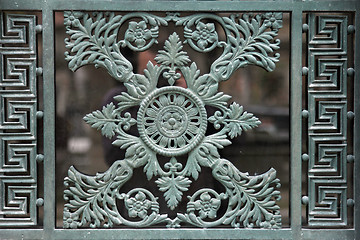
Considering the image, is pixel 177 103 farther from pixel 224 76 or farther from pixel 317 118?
pixel 317 118

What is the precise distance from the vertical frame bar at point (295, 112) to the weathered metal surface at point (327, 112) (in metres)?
0.04

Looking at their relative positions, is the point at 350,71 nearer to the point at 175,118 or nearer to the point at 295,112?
the point at 295,112

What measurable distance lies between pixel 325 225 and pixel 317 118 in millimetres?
503

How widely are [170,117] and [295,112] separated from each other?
579mm

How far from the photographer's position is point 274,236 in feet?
7.80

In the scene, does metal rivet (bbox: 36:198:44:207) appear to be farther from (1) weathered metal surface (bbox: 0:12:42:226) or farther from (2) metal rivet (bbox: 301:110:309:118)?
(2) metal rivet (bbox: 301:110:309:118)

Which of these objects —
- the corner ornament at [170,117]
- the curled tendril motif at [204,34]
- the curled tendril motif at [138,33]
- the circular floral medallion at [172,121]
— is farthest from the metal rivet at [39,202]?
the curled tendril motif at [204,34]

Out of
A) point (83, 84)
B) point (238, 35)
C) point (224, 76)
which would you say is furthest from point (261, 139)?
point (83, 84)

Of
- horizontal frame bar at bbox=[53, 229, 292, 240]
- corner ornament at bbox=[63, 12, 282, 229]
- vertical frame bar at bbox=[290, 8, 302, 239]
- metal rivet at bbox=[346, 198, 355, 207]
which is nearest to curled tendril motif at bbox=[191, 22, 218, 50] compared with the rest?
corner ornament at bbox=[63, 12, 282, 229]

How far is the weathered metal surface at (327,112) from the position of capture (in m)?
2.36

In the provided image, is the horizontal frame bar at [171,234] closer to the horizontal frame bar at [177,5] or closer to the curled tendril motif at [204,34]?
the curled tendril motif at [204,34]

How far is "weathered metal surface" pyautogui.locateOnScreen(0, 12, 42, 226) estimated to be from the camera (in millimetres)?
2342

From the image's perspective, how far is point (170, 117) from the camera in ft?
7.75

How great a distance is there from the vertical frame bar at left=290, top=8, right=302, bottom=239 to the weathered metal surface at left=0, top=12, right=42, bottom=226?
1.17m
